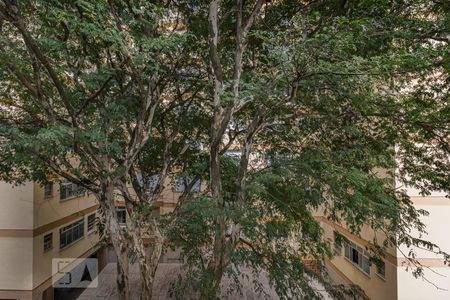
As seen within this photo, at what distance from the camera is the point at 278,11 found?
6.41 metres

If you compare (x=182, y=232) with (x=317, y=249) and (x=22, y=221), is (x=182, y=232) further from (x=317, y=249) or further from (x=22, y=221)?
(x=22, y=221)

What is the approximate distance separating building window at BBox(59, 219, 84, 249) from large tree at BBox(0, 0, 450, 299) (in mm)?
5602

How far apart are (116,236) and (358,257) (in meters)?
8.93

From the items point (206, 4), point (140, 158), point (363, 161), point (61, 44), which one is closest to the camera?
point (61, 44)

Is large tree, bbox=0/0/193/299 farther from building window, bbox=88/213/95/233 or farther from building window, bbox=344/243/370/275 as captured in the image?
building window, bbox=88/213/95/233

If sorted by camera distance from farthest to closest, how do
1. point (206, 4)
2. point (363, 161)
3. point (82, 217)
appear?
point (82, 217), point (206, 4), point (363, 161)

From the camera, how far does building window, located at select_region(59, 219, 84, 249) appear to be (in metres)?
11.9

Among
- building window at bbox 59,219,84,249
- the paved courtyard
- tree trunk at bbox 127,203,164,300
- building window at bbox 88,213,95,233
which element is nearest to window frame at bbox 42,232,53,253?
building window at bbox 59,219,84,249

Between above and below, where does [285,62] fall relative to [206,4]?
below

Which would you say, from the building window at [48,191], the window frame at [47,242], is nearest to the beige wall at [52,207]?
the building window at [48,191]

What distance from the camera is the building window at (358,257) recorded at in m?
10.7

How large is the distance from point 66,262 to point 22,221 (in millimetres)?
2955

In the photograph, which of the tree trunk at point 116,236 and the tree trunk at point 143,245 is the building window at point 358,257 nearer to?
the tree trunk at point 143,245

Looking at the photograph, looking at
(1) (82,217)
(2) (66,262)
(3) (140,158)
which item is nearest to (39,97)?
(3) (140,158)
